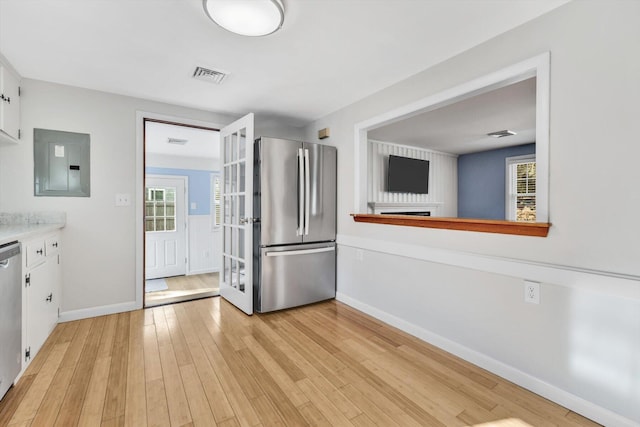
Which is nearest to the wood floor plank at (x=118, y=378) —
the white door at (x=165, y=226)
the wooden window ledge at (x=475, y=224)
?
the wooden window ledge at (x=475, y=224)

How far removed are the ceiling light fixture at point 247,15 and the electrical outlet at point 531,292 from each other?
A: 2.21 m

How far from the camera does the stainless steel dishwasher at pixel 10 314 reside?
5.25 feet

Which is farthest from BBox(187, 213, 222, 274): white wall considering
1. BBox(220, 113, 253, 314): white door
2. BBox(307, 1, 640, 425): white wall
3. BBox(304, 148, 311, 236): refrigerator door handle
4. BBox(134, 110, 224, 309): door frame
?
BBox(307, 1, 640, 425): white wall

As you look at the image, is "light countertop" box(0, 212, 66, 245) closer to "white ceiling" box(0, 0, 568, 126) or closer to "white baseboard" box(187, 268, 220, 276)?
"white ceiling" box(0, 0, 568, 126)

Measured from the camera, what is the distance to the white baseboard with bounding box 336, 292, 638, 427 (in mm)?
1524

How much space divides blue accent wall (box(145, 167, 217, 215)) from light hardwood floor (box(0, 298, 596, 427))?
3.28 meters

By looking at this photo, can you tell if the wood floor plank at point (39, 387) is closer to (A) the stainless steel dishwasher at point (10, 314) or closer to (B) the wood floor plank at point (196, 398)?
(A) the stainless steel dishwasher at point (10, 314)

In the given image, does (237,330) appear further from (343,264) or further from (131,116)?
(131,116)

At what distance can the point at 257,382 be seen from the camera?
73.5 inches

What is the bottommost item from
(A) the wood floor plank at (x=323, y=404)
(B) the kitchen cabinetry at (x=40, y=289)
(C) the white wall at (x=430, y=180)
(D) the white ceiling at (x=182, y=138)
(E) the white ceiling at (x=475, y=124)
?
(A) the wood floor plank at (x=323, y=404)

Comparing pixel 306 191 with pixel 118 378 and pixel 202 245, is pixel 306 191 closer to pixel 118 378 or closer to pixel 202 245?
pixel 118 378

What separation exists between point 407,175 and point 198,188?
4067 mm

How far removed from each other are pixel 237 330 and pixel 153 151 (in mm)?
4213

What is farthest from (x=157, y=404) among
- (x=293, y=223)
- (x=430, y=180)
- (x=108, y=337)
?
(x=430, y=180)
